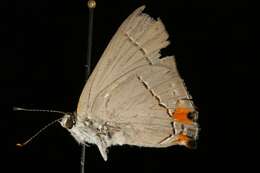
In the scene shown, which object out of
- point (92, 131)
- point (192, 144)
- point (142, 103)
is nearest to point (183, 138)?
point (192, 144)

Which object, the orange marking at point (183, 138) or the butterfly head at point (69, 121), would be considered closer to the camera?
the butterfly head at point (69, 121)

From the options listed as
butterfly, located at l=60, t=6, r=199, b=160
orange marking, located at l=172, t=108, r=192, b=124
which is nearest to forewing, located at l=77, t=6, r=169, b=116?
butterfly, located at l=60, t=6, r=199, b=160

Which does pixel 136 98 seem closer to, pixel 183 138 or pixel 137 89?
pixel 137 89

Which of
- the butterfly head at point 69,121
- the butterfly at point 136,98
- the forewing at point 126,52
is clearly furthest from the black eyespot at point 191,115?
the butterfly head at point 69,121

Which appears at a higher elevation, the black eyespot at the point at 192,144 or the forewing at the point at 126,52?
the forewing at the point at 126,52

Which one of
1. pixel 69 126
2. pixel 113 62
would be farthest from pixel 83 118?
pixel 113 62

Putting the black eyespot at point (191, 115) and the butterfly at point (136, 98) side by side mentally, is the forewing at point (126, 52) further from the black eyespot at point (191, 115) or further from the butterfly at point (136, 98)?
the black eyespot at point (191, 115)

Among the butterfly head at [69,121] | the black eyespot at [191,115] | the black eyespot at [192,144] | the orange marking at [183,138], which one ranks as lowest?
the black eyespot at [192,144]
